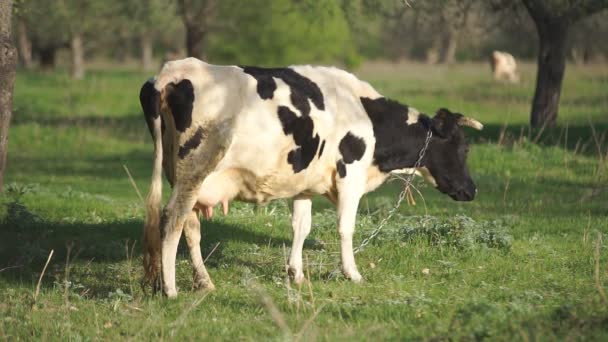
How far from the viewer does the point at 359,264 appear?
10641 mm

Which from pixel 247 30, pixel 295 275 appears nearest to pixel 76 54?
pixel 247 30

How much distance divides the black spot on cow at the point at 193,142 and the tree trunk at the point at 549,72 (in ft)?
47.7

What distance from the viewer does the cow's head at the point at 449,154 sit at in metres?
11.0

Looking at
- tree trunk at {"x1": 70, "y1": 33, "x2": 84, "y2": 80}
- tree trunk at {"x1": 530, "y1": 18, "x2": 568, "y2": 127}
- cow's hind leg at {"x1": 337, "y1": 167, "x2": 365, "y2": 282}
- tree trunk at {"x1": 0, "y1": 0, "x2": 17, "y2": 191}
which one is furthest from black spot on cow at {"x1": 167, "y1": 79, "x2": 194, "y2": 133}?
tree trunk at {"x1": 70, "y1": 33, "x2": 84, "y2": 80}

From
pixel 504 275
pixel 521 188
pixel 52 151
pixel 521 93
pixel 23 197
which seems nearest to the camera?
pixel 504 275

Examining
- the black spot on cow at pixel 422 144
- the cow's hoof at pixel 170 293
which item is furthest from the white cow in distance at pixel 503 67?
the cow's hoof at pixel 170 293

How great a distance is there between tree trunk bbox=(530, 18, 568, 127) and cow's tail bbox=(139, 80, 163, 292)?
14.6m

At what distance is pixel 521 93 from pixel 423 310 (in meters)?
30.4

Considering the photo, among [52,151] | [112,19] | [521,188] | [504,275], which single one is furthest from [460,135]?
[112,19]

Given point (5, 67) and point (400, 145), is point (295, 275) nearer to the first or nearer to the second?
point (400, 145)

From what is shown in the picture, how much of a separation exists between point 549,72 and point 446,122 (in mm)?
12228

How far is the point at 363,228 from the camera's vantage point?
12398mm

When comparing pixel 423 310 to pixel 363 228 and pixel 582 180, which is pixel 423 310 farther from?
pixel 582 180

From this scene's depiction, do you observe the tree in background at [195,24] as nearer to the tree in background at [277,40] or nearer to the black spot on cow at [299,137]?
the tree in background at [277,40]
